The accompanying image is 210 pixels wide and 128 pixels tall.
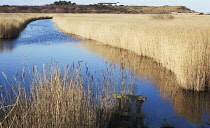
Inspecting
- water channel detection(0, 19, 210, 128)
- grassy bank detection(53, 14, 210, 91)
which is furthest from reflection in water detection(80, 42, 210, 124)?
grassy bank detection(53, 14, 210, 91)

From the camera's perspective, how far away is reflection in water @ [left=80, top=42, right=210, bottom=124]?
5898mm

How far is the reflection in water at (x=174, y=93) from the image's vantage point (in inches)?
232

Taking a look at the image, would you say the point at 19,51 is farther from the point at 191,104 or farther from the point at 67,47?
the point at 191,104

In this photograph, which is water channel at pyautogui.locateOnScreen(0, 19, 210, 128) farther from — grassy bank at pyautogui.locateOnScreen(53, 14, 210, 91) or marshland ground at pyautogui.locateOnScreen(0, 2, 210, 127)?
grassy bank at pyautogui.locateOnScreen(53, 14, 210, 91)

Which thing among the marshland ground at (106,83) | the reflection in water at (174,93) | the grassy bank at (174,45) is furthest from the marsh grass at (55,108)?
the grassy bank at (174,45)

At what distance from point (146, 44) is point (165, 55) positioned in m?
2.11

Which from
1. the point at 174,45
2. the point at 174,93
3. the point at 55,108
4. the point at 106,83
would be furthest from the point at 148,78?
the point at 55,108

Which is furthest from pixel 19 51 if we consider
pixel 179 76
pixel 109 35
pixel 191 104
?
pixel 191 104

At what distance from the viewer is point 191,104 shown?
641 centimetres

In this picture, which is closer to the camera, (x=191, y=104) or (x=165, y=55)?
(x=191, y=104)

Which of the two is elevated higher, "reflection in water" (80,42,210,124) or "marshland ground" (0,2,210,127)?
"marshland ground" (0,2,210,127)

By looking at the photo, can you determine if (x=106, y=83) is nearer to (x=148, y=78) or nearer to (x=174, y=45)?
(x=148, y=78)

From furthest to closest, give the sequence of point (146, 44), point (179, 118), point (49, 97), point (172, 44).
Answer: point (146, 44), point (172, 44), point (179, 118), point (49, 97)

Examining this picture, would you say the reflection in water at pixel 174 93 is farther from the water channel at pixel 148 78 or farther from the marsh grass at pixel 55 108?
the marsh grass at pixel 55 108
